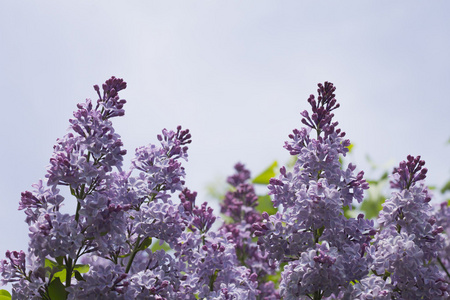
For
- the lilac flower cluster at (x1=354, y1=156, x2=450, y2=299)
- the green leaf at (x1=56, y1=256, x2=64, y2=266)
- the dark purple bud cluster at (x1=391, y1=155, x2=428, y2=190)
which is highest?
the dark purple bud cluster at (x1=391, y1=155, x2=428, y2=190)

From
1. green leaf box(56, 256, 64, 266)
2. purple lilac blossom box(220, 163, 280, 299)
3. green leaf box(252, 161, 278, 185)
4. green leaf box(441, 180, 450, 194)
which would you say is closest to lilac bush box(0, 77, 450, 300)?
green leaf box(56, 256, 64, 266)

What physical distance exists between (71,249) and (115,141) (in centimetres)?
55

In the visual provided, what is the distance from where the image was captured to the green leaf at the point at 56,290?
2.51 m

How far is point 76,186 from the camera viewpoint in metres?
2.47

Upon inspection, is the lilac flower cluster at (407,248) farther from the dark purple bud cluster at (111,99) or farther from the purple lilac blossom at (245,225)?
the dark purple bud cluster at (111,99)

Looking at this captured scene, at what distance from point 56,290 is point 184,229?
0.68m

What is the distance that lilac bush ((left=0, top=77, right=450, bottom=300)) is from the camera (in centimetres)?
244

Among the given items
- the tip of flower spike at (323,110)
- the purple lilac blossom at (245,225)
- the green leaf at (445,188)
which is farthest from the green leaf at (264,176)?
the green leaf at (445,188)

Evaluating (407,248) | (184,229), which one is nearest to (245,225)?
(184,229)

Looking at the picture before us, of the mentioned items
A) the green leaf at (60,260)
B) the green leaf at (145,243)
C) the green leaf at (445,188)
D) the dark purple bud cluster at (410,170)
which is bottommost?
the green leaf at (60,260)

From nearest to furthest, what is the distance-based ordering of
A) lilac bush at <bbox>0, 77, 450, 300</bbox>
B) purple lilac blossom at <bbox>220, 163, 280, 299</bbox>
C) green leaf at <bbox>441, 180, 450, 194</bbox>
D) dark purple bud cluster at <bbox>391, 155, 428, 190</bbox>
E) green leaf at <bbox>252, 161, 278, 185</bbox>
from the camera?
1. lilac bush at <bbox>0, 77, 450, 300</bbox>
2. dark purple bud cluster at <bbox>391, 155, 428, 190</bbox>
3. purple lilac blossom at <bbox>220, 163, 280, 299</bbox>
4. green leaf at <bbox>252, 161, 278, 185</bbox>
5. green leaf at <bbox>441, 180, 450, 194</bbox>

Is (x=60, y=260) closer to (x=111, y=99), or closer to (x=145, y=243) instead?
(x=145, y=243)

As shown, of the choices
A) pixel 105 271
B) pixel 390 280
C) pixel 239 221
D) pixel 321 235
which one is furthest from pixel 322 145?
pixel 239 221

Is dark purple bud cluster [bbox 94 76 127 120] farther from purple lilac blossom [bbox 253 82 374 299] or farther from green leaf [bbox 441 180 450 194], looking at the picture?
green leaf [bbox 441 180 450 194]
